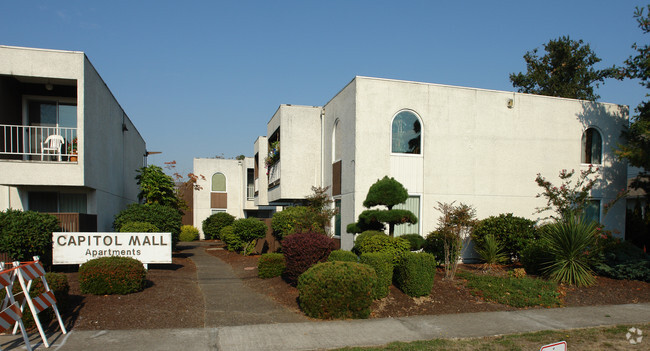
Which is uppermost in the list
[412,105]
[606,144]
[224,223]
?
[412,105]

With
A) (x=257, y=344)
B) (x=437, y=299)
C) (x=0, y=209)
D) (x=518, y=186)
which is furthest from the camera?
(x=518, y=186)

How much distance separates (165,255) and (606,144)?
15206mm

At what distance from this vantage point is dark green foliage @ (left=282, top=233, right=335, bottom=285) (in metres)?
9.55

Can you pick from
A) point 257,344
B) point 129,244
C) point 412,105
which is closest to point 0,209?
point 129,244

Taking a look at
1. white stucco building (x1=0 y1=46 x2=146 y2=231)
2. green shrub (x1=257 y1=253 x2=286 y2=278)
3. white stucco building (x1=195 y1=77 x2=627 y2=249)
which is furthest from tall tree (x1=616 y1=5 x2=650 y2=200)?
white stucco building (x1=0 y1=46 x2=146 y2=231)

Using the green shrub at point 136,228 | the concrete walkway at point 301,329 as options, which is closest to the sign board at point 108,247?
the green shrub at point 136,228

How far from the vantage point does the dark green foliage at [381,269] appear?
8.36 m

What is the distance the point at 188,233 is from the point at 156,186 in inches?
565

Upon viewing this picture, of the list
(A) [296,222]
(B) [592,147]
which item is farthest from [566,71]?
(A) [296,222]

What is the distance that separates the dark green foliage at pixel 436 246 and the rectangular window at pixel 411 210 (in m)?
0.85

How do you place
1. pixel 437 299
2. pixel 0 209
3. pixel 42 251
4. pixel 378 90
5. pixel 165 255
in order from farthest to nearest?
1. pixel 378 90
2. pixel 0 209
3. pixel 165 255
4. pixel 42 251
5. pixel 437 299

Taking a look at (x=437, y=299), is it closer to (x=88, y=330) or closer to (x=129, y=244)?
(x=88, y=330)

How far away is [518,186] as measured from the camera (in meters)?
14.5

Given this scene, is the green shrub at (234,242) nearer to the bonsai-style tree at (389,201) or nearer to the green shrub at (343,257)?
the bonsai-style tree at (389,201)
